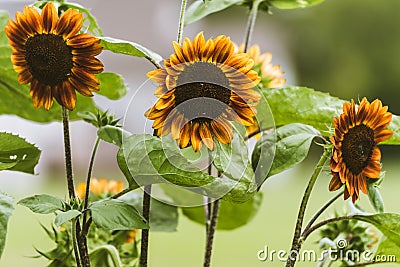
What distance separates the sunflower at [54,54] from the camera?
393 mm

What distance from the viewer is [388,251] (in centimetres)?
48

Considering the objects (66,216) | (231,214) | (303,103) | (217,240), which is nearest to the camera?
(66,216)

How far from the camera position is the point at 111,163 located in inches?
152

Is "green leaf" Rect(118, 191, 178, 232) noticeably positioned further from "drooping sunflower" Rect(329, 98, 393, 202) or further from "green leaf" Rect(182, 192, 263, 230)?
"drooping sunflower" Rect(329, 98, 393, 202)

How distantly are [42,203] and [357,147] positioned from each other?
0.58 feet

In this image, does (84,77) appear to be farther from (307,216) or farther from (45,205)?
(307,216)

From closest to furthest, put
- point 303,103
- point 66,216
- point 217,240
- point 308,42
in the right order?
point 66,216
point 303,103
point 217,240
point 308,42

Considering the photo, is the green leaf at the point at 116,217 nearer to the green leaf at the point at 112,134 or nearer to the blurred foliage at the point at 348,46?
the green leaf at the point at 112,134

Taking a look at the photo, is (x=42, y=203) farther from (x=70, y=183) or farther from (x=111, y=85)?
(x=111, y=85)

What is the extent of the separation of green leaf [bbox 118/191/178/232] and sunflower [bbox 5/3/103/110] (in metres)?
0.17

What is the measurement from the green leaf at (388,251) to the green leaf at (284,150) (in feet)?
0.31

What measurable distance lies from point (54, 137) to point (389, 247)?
3.10 meters

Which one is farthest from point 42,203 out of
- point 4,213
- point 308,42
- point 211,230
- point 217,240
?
point 308,42

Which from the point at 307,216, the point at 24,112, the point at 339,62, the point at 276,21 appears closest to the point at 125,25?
the point at 276,21
